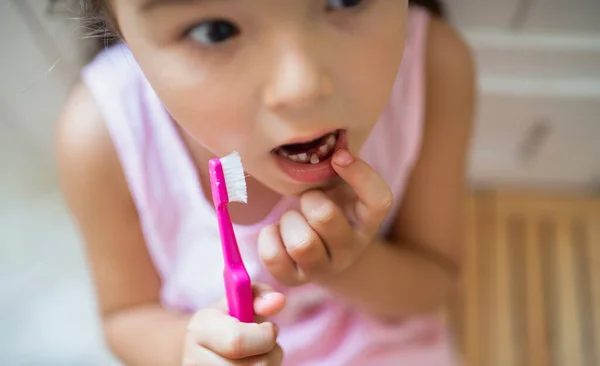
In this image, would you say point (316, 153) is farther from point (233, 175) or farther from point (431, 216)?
point (431, 216)

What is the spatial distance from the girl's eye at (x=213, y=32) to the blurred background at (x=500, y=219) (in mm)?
372

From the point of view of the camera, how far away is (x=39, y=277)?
85cm

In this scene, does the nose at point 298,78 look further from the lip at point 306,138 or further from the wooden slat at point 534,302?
the wooden slat at point 534,302

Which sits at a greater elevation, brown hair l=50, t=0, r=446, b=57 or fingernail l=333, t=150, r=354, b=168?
brown hair l=50, t=0, r=446, b=57

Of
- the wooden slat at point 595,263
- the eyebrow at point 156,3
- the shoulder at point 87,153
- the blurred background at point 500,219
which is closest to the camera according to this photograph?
the eyebrow at point 156,3

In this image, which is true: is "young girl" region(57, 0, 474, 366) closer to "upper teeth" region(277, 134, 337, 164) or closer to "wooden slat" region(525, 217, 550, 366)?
"upper teeth" region(277, 134, 337, 164)

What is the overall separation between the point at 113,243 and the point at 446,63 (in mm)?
347

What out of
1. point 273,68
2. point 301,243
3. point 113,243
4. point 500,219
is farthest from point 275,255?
point 500,219

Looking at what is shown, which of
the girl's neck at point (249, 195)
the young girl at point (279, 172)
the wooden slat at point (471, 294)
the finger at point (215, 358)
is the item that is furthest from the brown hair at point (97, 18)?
the wooden slat at point (471, 294)

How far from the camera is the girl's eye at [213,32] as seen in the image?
0.33m

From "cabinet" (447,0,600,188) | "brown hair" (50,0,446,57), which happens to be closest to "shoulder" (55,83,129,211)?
"brown hair" (50,0,446,57)

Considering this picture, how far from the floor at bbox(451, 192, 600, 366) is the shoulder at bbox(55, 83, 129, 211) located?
497 millimetres

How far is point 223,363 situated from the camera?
0.39m

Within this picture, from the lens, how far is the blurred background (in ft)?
2.30
